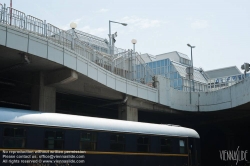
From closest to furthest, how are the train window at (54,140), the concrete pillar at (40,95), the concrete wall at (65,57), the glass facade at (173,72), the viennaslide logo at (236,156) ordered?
the train window at (54,140) → the concrete wall at (65,57) → the concrete pillar at (40,95) → the viennaslide logo at (236,156) → the glass facade at (173,72)

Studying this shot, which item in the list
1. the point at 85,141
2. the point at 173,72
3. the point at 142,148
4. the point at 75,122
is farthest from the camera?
the point at 173,72

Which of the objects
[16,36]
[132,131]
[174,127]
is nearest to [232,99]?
[174,127]

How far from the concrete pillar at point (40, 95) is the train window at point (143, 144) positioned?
678 centimetres

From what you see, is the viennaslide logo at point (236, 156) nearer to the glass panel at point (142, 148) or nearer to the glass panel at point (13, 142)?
the glass panel at point (142, 148)

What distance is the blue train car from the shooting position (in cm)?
1288

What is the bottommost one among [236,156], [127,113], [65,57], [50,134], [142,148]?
[236,156]

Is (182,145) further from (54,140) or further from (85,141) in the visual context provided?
(54,140)

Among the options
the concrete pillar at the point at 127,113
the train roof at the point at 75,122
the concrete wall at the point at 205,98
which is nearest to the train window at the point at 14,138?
the train roof at the point at 75,122

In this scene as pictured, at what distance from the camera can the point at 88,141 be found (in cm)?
1514

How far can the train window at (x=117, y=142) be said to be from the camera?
16.1 m

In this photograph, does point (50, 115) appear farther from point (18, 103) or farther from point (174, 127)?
point (18, 103)

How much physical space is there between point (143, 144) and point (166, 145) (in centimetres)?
179

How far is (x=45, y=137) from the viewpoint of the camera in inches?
537

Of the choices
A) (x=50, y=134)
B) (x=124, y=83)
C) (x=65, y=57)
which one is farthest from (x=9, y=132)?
(x=124, y=83)
